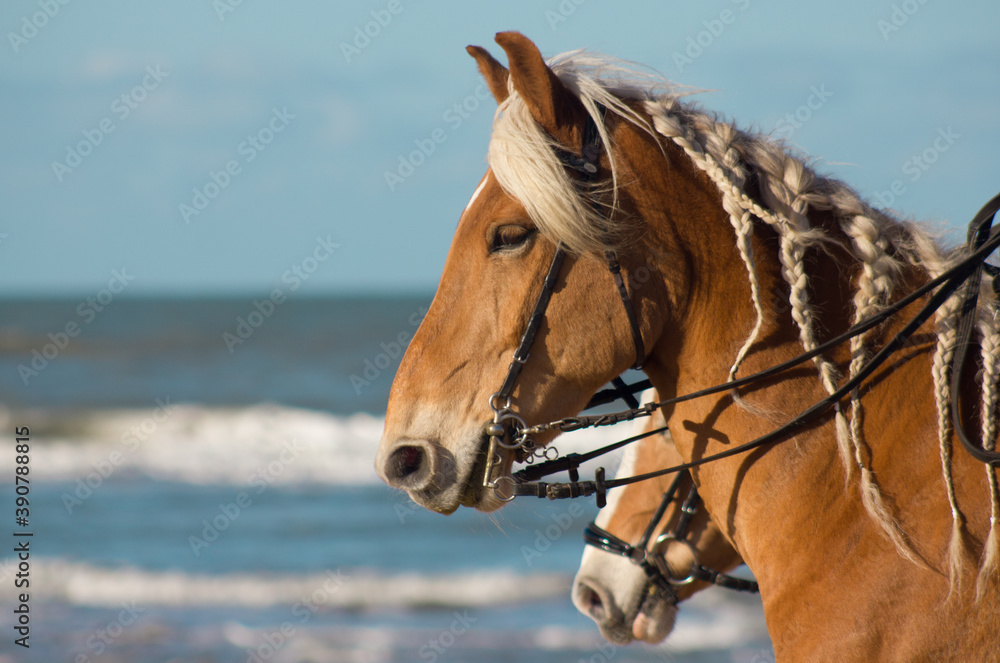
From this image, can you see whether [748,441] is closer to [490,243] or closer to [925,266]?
[925,266]

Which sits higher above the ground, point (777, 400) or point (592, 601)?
point (777, 400)

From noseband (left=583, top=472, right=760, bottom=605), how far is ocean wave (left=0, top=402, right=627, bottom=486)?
787 centimetres

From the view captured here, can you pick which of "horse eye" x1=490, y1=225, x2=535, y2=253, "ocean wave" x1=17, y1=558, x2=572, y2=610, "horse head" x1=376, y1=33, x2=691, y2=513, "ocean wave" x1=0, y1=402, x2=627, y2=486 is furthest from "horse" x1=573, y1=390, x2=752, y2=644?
"ocean wave" x1=0, y1=402, x2=627, y2=486

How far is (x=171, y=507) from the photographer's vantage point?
10273mm

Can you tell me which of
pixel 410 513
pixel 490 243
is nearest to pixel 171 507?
pixel 410 513

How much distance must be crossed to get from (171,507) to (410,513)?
3254 millimetres

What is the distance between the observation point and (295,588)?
7309 mm

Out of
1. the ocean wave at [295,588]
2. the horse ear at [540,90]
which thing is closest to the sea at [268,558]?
the ocean wave at [295,588]

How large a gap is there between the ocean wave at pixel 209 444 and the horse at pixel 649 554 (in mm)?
7802

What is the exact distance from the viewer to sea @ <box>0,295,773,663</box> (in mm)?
6008

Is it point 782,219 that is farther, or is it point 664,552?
point 664,552

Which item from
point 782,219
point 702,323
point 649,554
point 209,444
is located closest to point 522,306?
point 702,323

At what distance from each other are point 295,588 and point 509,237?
250 inches

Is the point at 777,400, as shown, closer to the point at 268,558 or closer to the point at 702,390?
the point at 702,390
